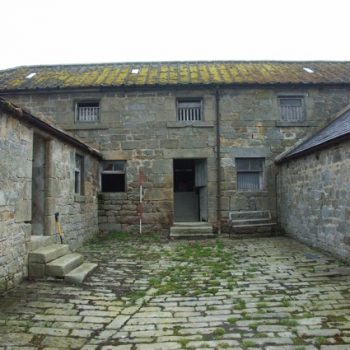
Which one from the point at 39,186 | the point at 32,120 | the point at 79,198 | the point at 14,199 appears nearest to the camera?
the point at 14,199

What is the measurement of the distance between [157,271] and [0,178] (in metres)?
3.27

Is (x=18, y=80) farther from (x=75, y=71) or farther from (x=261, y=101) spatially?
(x=261, y=101)

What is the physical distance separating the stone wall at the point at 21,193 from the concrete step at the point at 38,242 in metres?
0.13

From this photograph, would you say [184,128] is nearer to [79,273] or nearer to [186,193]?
[186,193]

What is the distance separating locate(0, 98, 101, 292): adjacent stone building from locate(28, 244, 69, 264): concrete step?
13cm

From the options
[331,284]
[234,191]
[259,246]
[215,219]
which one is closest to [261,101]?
[234,191]

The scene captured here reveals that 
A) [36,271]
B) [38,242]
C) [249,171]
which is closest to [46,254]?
[36,271]

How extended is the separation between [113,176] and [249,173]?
4.61 meters

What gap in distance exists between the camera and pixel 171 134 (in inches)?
432

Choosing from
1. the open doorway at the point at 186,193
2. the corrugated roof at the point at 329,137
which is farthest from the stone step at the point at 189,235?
the corrugated roof at the point at 329,137

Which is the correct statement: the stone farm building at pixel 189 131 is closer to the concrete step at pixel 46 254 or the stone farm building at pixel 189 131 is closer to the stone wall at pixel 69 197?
the stone wall at pixel 69 197

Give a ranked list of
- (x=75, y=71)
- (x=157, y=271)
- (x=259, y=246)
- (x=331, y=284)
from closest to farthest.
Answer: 1. (x=331, y=284)
2. (x=157, y=271)
3. (x=259, y=246)
4. (x=75, y=71)

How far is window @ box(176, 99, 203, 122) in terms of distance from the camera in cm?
1117

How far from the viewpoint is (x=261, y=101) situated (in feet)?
36.2
